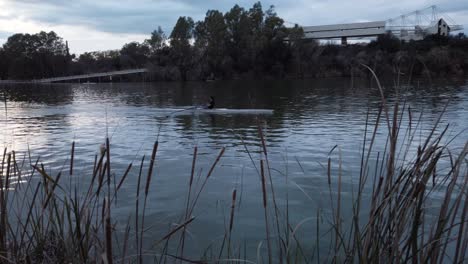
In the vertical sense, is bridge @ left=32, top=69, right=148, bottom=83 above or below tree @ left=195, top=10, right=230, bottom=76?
below

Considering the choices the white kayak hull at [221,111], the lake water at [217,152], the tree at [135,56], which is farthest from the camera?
the tree at [135,56]

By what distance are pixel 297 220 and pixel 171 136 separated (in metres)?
11.3

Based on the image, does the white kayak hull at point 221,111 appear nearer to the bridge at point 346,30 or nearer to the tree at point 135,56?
the bridge at point 346,30

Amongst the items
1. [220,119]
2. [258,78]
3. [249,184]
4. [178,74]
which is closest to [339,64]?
[258,78]

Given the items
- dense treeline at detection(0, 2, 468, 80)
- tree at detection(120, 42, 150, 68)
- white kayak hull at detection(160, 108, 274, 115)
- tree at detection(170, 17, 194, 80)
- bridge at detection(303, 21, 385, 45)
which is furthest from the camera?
tree at detection(120, 42, 150, 68)

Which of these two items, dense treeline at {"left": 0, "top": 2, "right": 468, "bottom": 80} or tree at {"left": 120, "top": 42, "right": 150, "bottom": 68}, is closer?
dense treeline at {"left": 0, "top": 2, "right": 468, "bottom": 80}

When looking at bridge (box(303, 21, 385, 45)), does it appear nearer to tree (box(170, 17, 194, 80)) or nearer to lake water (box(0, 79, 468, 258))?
tree (box(170, 17, 194, 80))

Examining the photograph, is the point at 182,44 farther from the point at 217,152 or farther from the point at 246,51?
the point at 217,152

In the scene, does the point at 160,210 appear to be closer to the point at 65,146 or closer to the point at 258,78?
the point at 65,146

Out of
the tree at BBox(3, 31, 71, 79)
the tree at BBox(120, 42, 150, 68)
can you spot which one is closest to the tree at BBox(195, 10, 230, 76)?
the tree at BBox(120, 42, 150, 68)

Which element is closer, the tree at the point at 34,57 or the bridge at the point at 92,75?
the bridge at the point at 92,75

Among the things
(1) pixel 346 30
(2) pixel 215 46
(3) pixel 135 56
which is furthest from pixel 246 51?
(3) pixel 135 56

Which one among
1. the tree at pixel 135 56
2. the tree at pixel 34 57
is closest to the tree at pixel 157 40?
the tree at pixel 135 56

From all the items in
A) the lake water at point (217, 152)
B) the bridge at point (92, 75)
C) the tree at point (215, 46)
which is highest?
the tree at point (215, 46)
